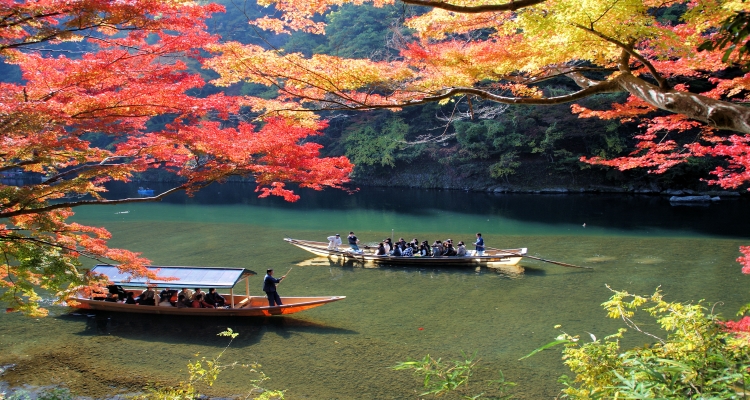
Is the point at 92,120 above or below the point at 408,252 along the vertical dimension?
above

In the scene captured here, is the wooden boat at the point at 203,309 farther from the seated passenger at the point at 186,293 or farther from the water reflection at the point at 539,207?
the water reflection at the point at 539,207

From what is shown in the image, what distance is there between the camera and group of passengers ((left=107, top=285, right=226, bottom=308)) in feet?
29.7

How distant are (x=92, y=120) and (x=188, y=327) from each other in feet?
15.6

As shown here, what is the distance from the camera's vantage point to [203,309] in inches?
349

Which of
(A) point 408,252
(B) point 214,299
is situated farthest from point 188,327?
(A) point 408,252

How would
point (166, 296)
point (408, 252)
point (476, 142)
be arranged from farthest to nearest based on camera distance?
point (476, 142)
point (408, 252)
point (166, 296)

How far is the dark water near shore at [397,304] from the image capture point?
6988mm

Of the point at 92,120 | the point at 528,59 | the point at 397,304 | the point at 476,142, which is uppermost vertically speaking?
the point at 476,142

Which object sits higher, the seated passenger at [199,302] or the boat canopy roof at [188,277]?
the boat canopy roof at [188,277]

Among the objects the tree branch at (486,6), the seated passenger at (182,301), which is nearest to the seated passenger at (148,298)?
the seated passenger at (182,301)

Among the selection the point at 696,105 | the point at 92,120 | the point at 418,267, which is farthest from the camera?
the point at 418,267

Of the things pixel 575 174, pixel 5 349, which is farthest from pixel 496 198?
pixel 5 349

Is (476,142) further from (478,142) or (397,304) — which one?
(397,304)

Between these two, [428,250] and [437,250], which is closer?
[437,250]
